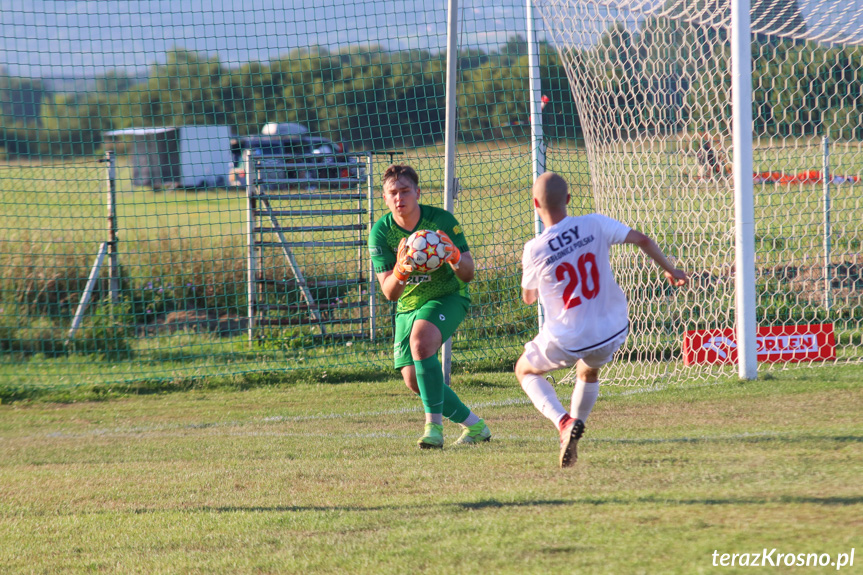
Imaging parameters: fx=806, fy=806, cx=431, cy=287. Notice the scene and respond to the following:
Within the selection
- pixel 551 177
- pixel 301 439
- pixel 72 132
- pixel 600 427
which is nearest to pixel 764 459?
pixel 600 427

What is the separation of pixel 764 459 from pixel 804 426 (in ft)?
3.14

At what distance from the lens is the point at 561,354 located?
421cm

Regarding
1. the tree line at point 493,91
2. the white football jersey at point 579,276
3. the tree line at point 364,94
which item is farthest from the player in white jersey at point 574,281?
the tree line at point 364,94

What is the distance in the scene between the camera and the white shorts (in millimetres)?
4156

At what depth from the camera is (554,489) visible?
12.9 feet

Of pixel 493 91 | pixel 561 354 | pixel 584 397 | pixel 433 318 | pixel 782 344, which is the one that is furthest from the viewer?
pixel 493 91

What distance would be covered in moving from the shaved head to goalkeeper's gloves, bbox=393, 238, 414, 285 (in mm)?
964

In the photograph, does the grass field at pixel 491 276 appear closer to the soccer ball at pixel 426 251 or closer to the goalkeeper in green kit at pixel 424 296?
the goalkeeper in green kit at pixel 424 296

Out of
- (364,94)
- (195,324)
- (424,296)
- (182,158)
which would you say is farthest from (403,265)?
(182,158)

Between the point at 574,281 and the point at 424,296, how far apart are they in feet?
4.44

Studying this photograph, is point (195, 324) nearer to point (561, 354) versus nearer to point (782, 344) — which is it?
point (782, 344)

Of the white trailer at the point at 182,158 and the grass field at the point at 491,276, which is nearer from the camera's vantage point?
the grass field at the point at 491,276

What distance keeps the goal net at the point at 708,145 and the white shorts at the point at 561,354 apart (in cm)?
292

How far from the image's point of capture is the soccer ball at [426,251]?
476 cm
